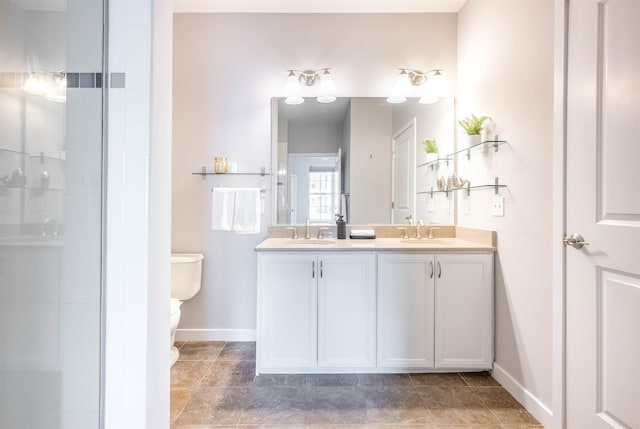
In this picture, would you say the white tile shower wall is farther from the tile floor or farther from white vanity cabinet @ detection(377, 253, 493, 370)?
white vanity cabinet @ detection(377, 253, 493, 370)

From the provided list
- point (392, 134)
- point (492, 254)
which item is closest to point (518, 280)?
point (492, 254)

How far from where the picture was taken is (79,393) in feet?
2.97

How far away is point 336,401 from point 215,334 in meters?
1.24

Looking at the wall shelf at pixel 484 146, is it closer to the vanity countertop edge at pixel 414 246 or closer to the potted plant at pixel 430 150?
the potted plant at pixel 430 150

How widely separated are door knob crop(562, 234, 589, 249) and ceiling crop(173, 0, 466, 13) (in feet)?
6.68

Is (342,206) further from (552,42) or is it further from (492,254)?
(552,42)

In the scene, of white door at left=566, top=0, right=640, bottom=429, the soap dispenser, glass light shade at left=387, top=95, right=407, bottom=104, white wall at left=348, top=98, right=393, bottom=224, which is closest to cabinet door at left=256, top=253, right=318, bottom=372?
the soap dispenser

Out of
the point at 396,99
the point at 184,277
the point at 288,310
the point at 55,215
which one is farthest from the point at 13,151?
the point at 396,99

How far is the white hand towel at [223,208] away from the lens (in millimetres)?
2375

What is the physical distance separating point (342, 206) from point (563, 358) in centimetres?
162

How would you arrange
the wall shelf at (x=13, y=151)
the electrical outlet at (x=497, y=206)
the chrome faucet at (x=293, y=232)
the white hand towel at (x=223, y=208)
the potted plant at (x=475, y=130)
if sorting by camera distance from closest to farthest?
the wall shelf at (x=13, y=151) < the electrical outlet at (x=497, y=206) < the potted plant at (x=475, y=130) < the white hand towel at (x=223, y=208) < the chrome faucet at (x=293, y=232)

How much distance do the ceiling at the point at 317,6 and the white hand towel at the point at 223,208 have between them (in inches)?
57.0

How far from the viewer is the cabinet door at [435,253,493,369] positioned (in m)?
1.96

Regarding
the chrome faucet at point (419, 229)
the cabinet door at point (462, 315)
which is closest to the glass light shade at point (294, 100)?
the chrome faucet at point (419, 229)
